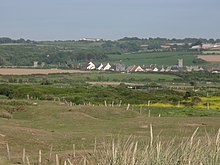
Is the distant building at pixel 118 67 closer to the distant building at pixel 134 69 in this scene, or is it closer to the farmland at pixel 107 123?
the distant building at pixel 134 69

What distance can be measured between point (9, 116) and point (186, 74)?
281 feet

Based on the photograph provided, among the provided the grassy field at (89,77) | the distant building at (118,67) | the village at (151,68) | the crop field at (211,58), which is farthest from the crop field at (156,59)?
the grassy field at (89,77)

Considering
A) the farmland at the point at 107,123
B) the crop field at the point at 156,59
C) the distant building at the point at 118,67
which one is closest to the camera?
the farmland at the point at 107,123

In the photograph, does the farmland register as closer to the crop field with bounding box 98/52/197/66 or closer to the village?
the village

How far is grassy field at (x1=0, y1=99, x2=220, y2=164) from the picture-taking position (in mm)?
24750

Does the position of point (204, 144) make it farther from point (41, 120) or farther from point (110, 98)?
point (110, 98)

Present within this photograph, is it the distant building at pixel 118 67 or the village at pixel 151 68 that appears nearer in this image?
the village at pixel 151 68

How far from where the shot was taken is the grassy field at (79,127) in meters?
24.8

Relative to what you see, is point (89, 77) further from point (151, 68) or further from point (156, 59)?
point (156, 59)

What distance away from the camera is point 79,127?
35656 millimetres

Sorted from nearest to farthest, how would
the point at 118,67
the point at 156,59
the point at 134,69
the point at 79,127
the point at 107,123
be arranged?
the point at 79,127
the point at 107,123
the point at 134,69
the point at 118,67
the point at 156,59

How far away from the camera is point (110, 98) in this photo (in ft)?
224

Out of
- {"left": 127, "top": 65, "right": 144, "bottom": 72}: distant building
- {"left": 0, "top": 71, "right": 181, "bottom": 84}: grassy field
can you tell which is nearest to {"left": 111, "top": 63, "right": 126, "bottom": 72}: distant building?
{"left": 127, "top": 65, "right": 144, "bottom": 72}: distant building

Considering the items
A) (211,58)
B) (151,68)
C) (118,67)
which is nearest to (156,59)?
(151,68)
